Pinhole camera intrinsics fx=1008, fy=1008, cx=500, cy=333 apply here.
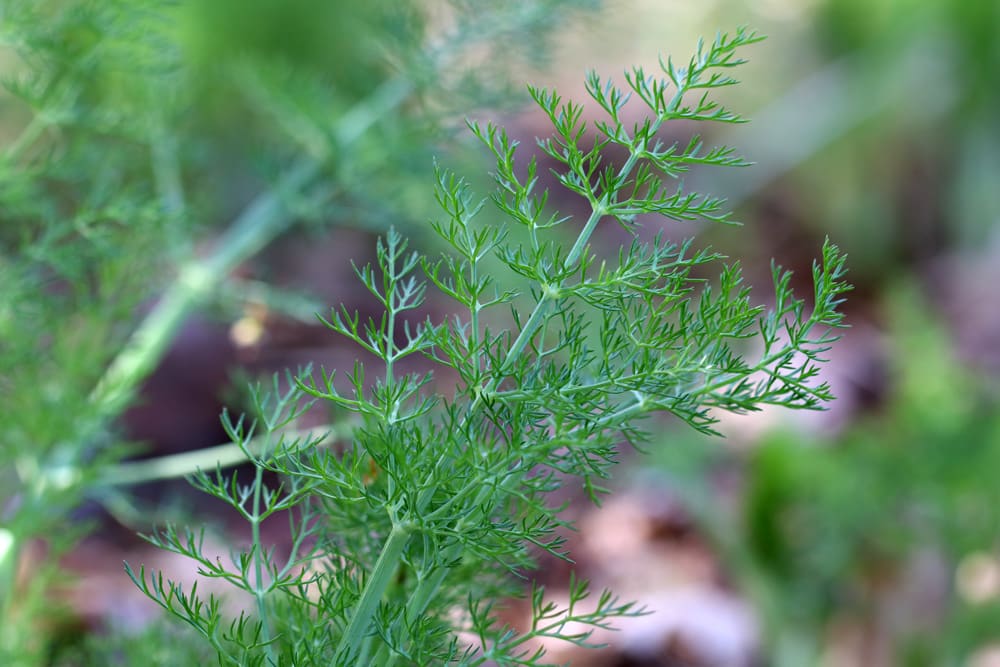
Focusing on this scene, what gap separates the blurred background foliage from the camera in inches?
27.3

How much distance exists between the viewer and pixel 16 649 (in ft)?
1.94

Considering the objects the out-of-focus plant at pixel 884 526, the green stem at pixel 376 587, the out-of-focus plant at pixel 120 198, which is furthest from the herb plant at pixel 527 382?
the out-of-focus plant at pixel 884 526

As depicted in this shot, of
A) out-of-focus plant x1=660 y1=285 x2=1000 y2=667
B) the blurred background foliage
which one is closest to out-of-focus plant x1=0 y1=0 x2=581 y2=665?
the blurred background foliage

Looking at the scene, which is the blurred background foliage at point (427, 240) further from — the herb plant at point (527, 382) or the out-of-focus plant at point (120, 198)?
the herb plant at point (527, 382)

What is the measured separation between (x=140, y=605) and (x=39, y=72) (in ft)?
1.96

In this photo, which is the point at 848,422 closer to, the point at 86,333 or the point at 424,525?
the point at 86,333

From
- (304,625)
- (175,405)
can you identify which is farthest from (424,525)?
(175,405)

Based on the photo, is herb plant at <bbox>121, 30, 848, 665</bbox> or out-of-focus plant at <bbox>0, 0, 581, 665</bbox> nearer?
herb plant at <bbox>121, 30, 848, 665</bbox>

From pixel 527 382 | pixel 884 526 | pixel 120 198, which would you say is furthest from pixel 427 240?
pixel 527 382

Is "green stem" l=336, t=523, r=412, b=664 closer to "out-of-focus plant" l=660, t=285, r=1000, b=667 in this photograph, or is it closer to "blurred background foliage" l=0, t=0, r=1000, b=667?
"blurred background foliage" l=0, t=0, r=1000, b=667

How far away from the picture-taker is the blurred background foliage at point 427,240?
693 mm

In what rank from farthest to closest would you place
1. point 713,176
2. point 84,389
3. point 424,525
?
point 713,176 < point 84,389 < point 424,525

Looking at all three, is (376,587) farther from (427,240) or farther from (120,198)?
(427,240)

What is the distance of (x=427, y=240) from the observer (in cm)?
153
